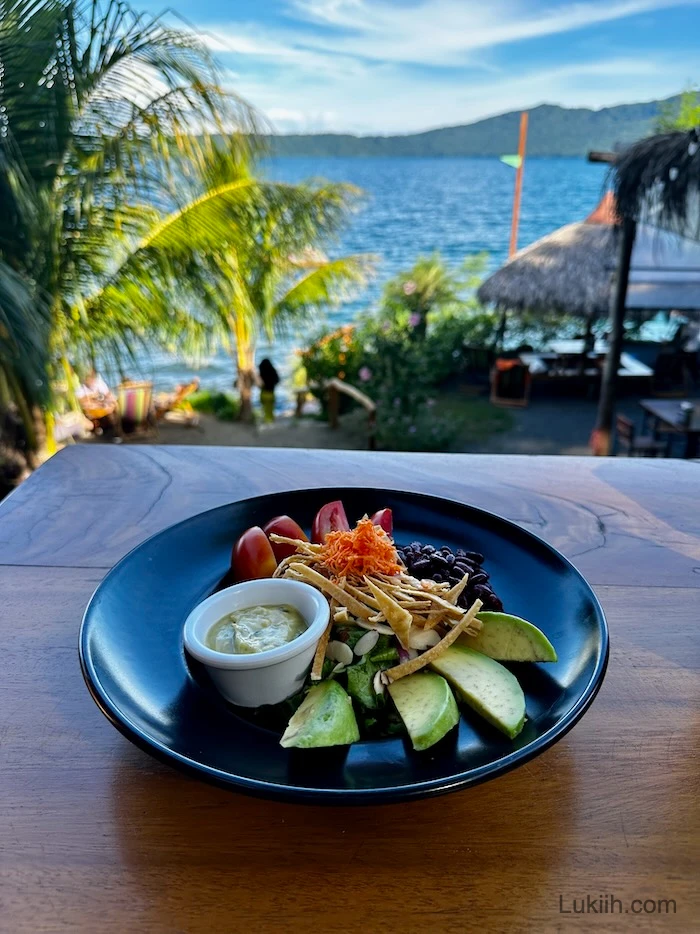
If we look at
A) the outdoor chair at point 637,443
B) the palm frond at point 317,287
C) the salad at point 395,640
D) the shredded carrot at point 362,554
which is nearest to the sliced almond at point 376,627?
the salad at point 395,640

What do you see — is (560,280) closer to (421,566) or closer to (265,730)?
(421,566)

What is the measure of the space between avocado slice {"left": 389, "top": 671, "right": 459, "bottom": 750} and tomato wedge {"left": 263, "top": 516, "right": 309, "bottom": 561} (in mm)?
→ 446

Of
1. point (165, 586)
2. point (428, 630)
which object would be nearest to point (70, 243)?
point (165, 586)

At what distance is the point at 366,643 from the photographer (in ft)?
3.30

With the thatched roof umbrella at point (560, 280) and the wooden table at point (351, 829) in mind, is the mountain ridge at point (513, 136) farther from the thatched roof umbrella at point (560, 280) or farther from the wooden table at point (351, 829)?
the wooden table at point (351, 829)

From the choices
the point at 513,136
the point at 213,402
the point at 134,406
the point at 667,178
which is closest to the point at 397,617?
the point at 667,178

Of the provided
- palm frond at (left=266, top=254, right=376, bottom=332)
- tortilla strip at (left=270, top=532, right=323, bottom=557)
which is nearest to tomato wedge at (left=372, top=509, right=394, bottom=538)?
tortilla strip at (left=270, top=532, right=323, bottom=557)

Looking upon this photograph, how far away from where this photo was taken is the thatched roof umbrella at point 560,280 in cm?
1107

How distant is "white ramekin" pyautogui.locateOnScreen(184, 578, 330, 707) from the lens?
907mm

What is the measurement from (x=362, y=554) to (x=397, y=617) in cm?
19

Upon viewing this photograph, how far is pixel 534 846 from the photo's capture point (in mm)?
737

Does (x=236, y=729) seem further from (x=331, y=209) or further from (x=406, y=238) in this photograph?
(x=406, y=238)

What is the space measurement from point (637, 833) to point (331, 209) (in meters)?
7.75

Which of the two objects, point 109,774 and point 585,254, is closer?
point 109,774
